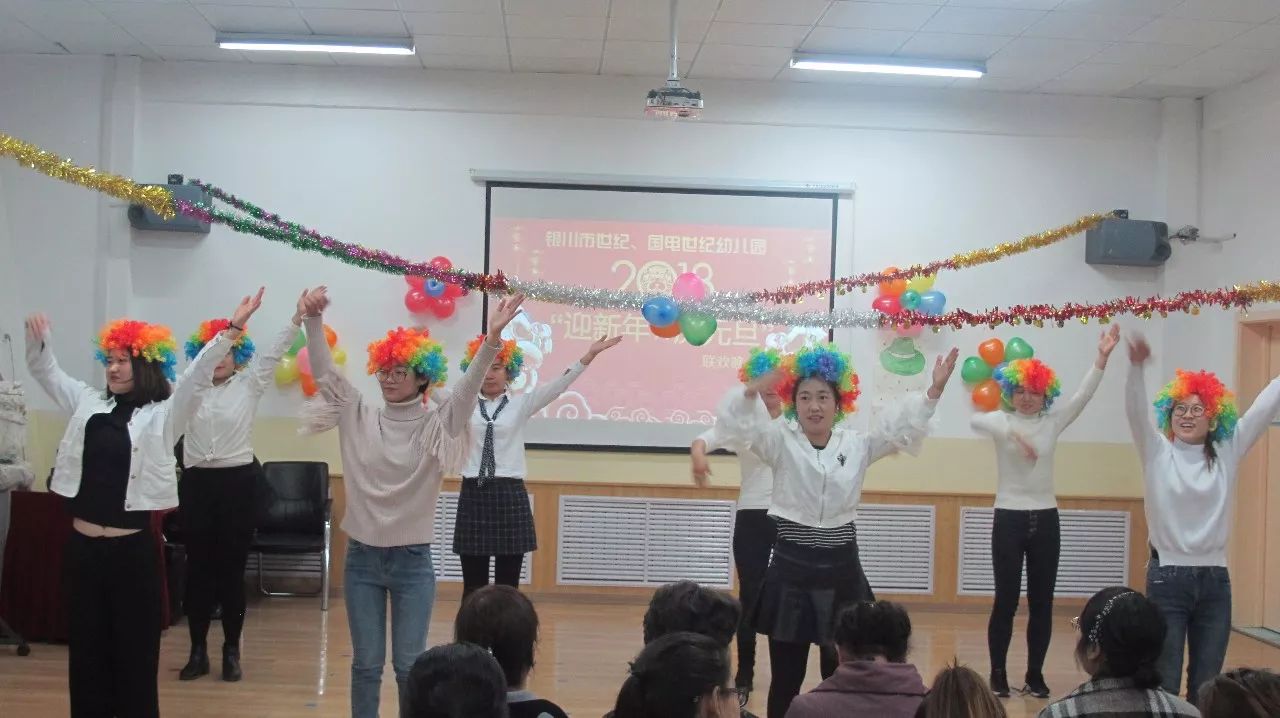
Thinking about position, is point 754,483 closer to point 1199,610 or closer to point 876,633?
point 1199,610

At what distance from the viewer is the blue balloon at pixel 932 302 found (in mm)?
7362

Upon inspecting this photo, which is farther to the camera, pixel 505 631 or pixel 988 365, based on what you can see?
pixel 988 365

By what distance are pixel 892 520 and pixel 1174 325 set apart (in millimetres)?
2421

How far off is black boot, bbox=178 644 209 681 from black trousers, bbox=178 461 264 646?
0.03m

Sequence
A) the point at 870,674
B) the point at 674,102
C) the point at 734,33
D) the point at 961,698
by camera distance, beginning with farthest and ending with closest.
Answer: the point at 734,33
the point at 674,102
the point at 870,674
the point at 961,698

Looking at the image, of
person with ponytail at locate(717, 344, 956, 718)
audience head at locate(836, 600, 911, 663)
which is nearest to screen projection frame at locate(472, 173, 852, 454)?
person with ponytail at locate(717, 344, 956, 718)

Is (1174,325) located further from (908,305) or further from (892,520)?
(892,520)

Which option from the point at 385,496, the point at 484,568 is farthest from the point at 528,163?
the point at 385,496

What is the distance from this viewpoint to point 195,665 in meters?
5.15

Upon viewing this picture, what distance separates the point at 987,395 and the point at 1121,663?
5.13m

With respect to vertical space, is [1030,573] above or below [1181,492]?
below

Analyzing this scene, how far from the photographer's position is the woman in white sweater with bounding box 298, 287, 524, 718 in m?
3.54

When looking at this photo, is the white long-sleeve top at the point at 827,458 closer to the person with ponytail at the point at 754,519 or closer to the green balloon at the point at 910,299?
the person with ponytail at the point at 754,519

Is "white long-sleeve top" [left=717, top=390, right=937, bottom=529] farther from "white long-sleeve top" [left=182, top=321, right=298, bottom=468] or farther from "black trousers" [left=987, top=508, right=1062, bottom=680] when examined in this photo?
"white long-sleeve top" [left=182, top=321, right=298, bottom=468]
